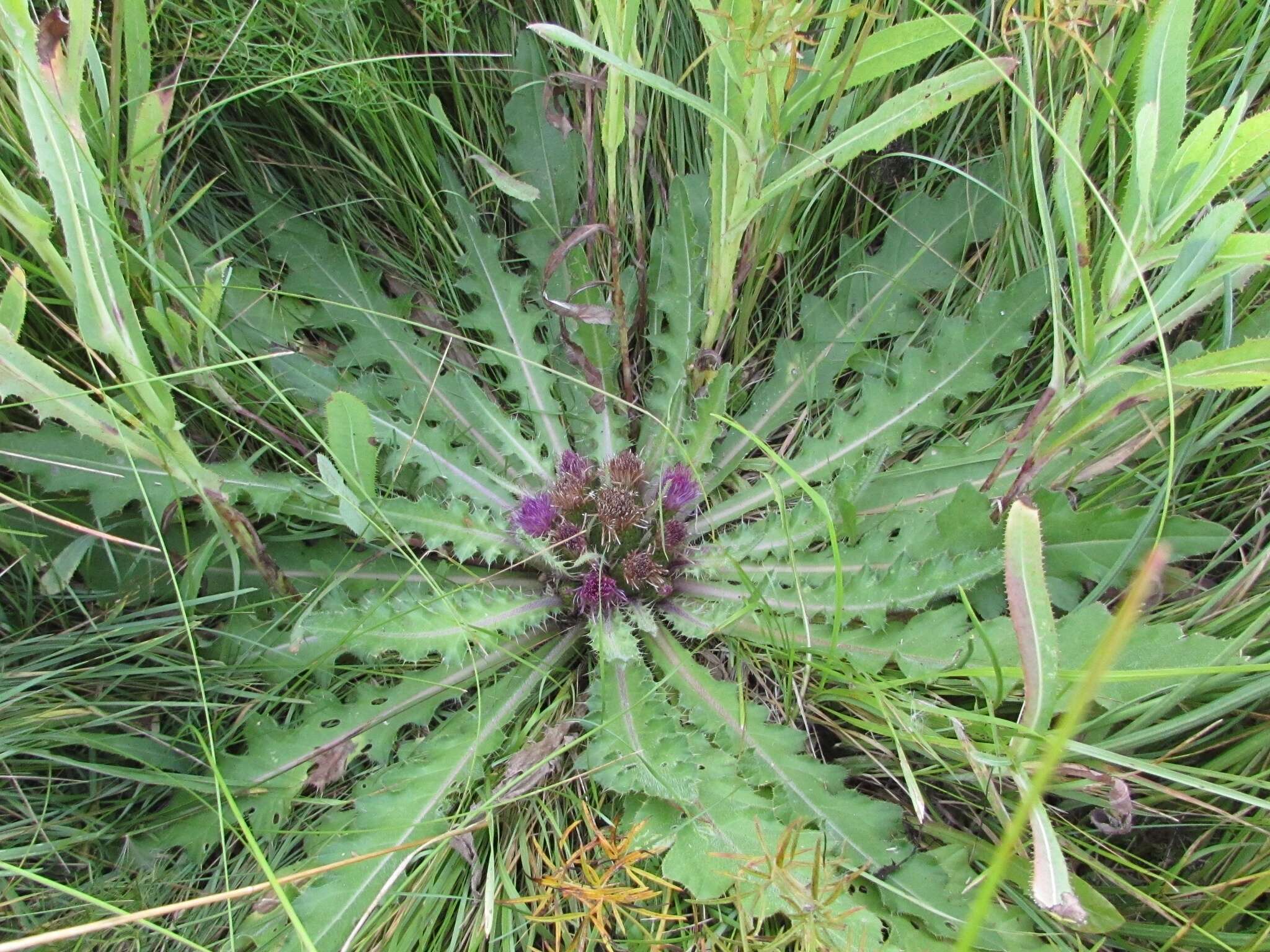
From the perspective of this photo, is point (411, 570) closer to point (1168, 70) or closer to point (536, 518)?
point (536, 518)

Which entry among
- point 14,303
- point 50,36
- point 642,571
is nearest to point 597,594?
point 642,571

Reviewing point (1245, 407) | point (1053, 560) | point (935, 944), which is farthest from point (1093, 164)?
point (935, 944)

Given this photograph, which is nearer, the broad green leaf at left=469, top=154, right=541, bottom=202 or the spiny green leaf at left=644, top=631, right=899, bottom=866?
the spiny green leaf at left=644, top=631, right=899, bottom=866

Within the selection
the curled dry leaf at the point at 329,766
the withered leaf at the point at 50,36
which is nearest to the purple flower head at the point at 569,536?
the curled dry leaf at the point at 329,766

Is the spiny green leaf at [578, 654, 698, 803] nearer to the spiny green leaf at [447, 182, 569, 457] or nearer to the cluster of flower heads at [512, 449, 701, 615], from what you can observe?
the cluster of flower heads at [512, 449, 701, 615]

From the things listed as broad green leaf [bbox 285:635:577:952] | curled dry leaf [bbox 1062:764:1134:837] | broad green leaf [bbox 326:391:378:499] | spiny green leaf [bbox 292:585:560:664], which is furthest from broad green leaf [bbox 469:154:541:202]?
curled dry leaf [bbox 1062:764:1134:837]

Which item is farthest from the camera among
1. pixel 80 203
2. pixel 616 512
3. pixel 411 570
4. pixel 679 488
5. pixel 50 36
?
pixel 679 488
